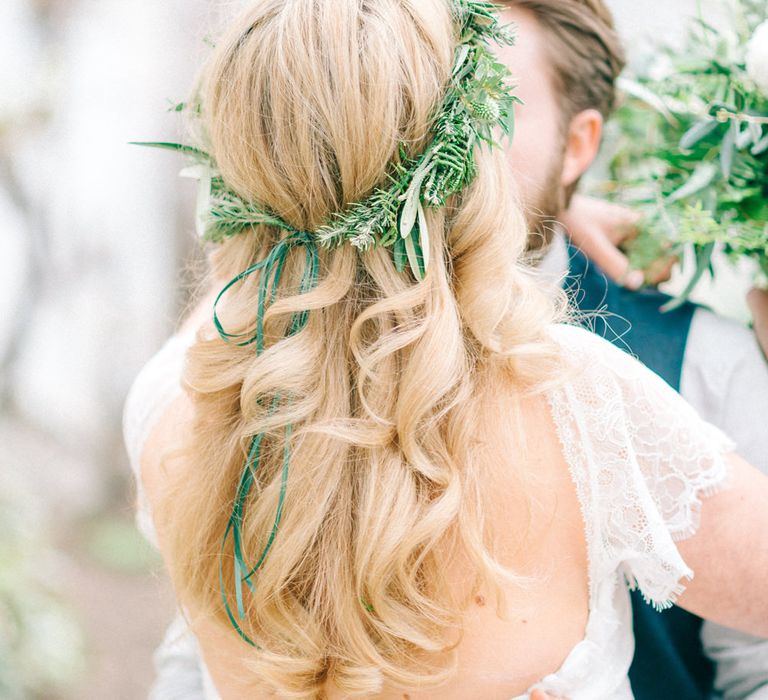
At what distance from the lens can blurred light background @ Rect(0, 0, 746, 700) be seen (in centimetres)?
292

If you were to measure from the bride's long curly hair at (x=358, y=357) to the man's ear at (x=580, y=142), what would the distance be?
2.62 ft

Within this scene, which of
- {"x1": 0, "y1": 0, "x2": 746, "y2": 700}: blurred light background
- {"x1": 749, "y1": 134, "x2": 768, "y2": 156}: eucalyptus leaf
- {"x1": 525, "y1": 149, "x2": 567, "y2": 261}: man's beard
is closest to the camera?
{"x1": 749, "y1": 134, "x2": 768, "y2": 156}: eucalyptus leaf

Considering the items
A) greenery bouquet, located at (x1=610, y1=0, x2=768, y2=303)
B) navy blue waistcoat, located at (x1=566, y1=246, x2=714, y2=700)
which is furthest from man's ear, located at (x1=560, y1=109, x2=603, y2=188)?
navy blue waistcoat, located at (x1=566, y1=246, x2=714, y2=700)

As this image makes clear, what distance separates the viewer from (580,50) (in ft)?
5.87

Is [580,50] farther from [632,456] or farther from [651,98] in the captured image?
[632,456]

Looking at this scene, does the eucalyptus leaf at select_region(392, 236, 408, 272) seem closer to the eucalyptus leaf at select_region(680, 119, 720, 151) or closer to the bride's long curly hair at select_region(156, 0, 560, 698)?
the bride's long curly hair at select_region(156, 0, 560, 698)

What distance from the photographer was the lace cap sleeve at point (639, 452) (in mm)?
1037

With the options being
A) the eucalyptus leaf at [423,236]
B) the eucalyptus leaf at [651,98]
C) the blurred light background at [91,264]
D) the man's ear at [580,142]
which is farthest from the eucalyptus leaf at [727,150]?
the blurred light background at [91,264]

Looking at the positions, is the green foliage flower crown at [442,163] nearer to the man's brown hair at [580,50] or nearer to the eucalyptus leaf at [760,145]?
the eucalyptus leaf at [760,145]

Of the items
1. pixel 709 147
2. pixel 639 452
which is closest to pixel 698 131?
pixel 709 147

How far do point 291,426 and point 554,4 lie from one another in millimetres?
1262

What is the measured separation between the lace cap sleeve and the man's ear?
88 cm

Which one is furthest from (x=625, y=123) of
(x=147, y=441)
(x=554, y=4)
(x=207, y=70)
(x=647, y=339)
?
(x=147, y=441)

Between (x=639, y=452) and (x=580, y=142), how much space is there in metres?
1.02
